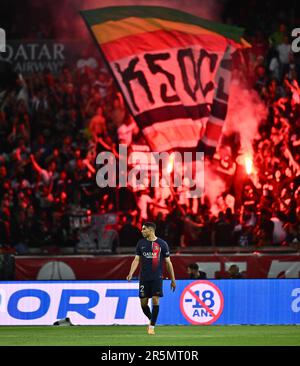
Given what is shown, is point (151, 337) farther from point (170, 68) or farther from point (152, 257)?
point (170, 68)

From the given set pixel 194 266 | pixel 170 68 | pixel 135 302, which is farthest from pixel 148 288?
pixel 170 68

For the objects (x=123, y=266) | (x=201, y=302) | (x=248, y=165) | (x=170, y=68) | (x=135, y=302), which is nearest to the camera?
(x=201, y=302)

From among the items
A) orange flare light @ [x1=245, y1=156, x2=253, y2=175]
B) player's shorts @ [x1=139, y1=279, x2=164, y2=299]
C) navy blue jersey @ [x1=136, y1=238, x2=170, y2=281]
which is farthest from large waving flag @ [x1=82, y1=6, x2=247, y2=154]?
player's shorts @ [x1=139, y1=279, x2=164, y2=299]

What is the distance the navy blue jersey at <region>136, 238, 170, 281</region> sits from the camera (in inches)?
719

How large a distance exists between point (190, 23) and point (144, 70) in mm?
1905

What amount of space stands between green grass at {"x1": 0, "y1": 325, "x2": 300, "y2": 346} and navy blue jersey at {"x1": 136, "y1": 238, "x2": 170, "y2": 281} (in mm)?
976

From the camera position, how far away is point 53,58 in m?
30.9

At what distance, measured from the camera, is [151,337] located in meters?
17.6

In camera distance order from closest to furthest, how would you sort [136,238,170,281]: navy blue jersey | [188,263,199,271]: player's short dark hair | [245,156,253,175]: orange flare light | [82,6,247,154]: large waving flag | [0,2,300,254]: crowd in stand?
[136,238,170,281]: navy blue jersey → [188,263,199,271]: player's short dark hair → [0,2,300,254]: crowd in stand → [245,156,253,175]: orange flare light → [82,6,247,154]: large waving flag

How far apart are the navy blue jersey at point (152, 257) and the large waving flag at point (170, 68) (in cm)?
949

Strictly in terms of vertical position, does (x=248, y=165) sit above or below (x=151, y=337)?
above

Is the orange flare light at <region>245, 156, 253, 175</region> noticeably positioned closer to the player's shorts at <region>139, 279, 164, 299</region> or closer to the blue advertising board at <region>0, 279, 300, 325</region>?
the blue advertising board at <region>0, 279, 300, 325</region>

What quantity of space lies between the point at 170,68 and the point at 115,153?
308 cm

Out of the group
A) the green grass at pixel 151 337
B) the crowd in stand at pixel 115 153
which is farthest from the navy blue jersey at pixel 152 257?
the crowd in stand at pixel 115 153
